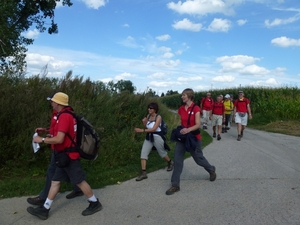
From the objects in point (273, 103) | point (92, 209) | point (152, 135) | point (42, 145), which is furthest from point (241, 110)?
point (273, 103)

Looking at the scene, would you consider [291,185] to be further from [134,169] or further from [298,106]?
[298,106]

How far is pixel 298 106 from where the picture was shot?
2020 cm

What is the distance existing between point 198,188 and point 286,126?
1287cm

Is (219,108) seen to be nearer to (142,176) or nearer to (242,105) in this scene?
(242,105)

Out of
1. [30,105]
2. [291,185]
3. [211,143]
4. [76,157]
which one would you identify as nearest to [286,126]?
[211,143]

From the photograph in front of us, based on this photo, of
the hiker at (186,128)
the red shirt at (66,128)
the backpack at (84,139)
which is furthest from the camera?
the hiker at (186,128)

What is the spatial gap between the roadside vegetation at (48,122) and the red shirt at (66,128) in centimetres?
155

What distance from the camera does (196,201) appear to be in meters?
5.25

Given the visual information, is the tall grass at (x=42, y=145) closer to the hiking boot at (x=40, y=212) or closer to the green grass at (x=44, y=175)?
the green grass at (x=44, y=175)

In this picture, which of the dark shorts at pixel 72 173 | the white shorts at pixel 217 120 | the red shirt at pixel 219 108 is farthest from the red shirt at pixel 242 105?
the dark shorts at pixel 72 173

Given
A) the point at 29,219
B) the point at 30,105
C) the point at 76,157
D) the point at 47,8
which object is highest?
the point at 47,8

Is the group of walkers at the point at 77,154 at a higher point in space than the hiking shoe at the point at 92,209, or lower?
higher

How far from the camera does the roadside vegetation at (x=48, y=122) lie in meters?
6.75

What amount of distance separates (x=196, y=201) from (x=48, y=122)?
14.2 ft
